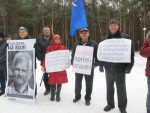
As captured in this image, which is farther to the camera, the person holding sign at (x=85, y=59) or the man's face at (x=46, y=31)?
the man's face at (x=46, y=31)

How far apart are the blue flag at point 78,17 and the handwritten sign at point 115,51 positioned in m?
1.29

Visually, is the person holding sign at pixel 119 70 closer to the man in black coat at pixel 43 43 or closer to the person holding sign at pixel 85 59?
the person holding sign at pixel 85 59

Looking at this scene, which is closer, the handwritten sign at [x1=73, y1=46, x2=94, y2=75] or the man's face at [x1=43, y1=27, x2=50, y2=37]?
the handwritten sign at [x1=73, y1=46, x2=94, y2=75]

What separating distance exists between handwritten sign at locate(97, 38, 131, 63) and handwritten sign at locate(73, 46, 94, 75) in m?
0.48

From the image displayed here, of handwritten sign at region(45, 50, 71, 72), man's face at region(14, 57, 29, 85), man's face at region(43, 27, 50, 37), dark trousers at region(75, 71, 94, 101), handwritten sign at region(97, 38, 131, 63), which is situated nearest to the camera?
handwritten sign at region(97, 38, 131, 63)

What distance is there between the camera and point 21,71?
270 inches

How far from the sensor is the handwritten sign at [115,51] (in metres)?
5.43

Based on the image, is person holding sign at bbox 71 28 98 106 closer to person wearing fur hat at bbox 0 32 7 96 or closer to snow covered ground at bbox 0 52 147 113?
snow covered ground at bbox 0 52 147 113

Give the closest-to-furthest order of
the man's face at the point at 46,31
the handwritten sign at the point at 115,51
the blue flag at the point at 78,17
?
1. the handwritten sign at the point at 115,51
2. the blue flag at the point at 78,17
3. the man's face at the point at 46,31

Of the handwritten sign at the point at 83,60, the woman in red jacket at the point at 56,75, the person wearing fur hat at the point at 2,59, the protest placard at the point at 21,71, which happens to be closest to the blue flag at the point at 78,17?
the woman in red jacket at the point at 56,75

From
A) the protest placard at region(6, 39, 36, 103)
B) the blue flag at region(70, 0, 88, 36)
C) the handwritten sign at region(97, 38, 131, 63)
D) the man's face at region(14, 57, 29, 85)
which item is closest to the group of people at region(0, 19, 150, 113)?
the handwritten sign at region(97, 38, 131, 63)

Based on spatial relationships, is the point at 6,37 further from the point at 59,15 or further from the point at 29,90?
the point at 59,15

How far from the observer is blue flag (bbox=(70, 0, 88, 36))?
6.95 metres

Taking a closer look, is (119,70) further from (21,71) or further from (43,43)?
(21,71)
